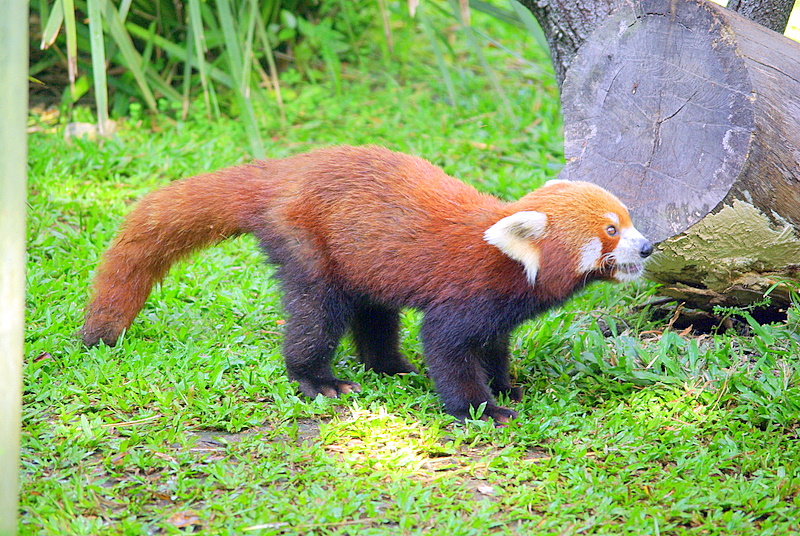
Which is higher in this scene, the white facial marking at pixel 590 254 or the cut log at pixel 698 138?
the cut log at pixel 698 138

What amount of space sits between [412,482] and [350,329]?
45.1 inches

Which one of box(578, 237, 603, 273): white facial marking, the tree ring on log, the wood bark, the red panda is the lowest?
the red panda

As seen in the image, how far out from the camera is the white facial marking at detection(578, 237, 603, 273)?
3.42 meters

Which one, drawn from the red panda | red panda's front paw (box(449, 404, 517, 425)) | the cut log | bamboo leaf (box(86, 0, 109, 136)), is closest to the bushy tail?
the red panda

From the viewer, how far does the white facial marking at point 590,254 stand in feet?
11.2

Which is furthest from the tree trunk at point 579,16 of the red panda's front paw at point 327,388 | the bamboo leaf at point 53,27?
the bamboo leaf at point 53,27

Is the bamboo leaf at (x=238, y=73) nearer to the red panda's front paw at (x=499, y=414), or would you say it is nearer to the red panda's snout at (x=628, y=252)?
the red panda's front paw at (x=499, y=414)

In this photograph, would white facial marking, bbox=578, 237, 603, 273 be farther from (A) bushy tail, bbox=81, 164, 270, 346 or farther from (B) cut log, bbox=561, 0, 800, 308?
(A) bushy tail, bbox=81, 164, 270, 346

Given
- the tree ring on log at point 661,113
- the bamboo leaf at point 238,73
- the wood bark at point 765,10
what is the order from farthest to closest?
the bamboo leaf at point 238,73 → the wood bark at point 765,10 → the tree ring on log at point 661,113

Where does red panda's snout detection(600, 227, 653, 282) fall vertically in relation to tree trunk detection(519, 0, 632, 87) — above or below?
below

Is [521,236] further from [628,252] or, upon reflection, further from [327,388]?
[327,388]

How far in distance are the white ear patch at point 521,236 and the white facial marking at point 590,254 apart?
0.18 m

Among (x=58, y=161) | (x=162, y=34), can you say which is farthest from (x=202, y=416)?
(x=162, y=34)

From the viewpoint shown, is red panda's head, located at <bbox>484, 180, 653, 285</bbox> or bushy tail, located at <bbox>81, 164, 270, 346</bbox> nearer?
red panda's head, located at <bbox>484, 180, 653, 285</bbox>
